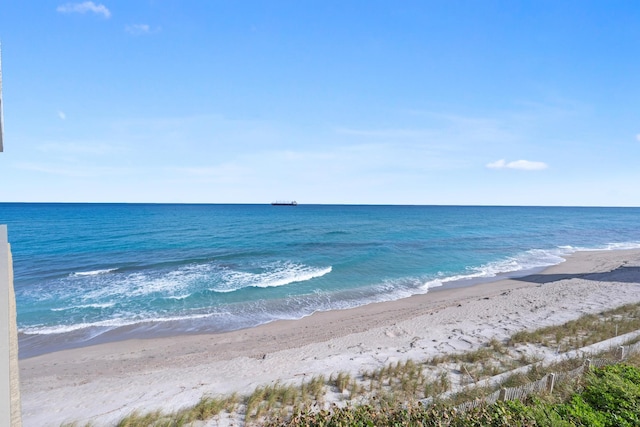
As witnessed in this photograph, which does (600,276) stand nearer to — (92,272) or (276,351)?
(276,351)

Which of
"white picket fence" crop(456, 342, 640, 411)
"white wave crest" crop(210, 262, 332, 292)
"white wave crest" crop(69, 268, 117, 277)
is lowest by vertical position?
"white wave crest" crop(210, 262, 332, 292)

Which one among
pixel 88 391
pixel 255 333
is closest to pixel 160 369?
pixel 88 391

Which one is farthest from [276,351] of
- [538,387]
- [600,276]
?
[600,276]

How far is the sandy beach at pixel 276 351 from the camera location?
882cm

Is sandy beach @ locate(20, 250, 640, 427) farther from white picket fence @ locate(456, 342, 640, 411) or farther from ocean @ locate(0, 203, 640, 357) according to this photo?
white picket fence @ locate(456, 342, 640, 411)

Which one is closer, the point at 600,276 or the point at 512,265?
the point at 600,276

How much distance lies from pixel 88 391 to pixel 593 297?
2260cm

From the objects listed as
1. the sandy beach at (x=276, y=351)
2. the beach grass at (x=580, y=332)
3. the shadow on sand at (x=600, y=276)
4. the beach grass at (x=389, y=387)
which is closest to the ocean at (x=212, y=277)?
the sandy beach at (x=276, y=351)

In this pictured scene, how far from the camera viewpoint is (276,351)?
12.5m

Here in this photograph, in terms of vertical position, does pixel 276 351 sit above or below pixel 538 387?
below

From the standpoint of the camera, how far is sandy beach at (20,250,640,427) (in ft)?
28.9

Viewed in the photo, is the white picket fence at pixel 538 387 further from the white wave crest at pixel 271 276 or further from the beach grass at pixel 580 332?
the white wave crest at pixel 271 276

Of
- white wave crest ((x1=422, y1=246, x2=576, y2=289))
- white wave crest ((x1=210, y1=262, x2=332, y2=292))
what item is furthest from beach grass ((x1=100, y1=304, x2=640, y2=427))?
white wave crest ((x1=210, y1=262, x2=332, y2=292))

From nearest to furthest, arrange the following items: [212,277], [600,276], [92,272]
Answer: [212,277] < [600,276] < [92,272]
